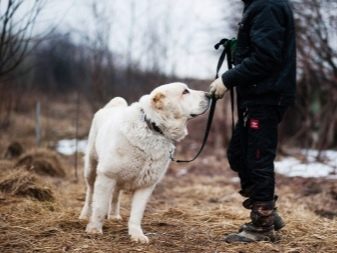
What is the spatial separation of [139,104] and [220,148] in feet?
34.6

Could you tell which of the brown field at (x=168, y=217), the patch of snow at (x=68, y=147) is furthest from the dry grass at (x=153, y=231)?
the patch of snow at (x=68, y=147)

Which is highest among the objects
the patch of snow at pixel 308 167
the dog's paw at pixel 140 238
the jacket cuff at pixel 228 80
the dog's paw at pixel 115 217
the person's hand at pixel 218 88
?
the jacket cuff at pixel 228 80

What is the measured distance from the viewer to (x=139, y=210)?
4.45 m

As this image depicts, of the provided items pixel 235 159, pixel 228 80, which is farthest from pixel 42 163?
pixel 228 80

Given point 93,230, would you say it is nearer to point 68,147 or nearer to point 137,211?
point 137,211

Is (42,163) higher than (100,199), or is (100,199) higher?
(100,199)

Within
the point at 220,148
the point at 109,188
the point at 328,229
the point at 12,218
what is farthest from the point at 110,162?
the point at 220,148

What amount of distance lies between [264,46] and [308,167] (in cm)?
675

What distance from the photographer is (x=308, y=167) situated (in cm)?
1024

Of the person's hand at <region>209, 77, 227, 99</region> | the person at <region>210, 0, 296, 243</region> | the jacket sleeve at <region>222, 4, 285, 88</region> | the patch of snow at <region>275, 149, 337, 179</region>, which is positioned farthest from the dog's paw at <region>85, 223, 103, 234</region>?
the patch of snow at <region>275, 149, 337, 179</region>

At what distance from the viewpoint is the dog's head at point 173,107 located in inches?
173

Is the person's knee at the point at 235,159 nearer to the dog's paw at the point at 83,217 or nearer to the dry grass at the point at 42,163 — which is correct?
Result: the dog's paw at the point at 83,217

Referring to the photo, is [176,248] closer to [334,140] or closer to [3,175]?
[3,175]

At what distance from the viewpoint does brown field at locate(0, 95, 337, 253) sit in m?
4.23
